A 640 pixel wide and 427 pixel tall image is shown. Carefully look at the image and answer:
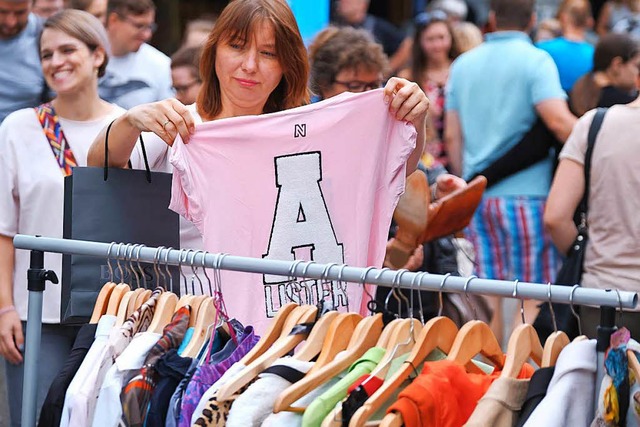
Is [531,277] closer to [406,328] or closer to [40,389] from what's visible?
[40,389]

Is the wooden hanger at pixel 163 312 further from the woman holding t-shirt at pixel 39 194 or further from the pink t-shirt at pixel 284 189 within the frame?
the woman holding t-shirt at pixel 39 194

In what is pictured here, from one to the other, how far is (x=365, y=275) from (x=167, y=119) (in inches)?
35.4

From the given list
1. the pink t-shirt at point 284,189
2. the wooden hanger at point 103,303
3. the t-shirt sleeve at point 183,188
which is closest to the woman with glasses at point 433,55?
the pink t-shirt at point 284,189

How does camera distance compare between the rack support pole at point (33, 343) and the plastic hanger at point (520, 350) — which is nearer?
the plastic hanger at point (520, 350)

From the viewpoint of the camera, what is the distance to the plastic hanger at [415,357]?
2.37 metres

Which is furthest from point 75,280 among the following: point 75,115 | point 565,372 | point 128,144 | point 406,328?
point 565,372

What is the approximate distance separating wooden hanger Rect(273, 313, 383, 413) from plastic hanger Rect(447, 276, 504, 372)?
193mm

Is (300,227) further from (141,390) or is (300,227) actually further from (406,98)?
(141,390)

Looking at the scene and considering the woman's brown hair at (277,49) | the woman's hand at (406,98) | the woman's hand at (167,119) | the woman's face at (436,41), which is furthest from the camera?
the woman's face at (436,41)

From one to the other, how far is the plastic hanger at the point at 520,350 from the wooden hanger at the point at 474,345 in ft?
0.26

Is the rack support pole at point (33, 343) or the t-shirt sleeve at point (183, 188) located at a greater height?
the t-shirt sleeve at point (183, 188)

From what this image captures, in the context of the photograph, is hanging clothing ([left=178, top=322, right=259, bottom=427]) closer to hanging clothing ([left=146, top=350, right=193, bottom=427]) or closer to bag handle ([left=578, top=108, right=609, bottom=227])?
hanging clothing ([left=146, top=350, right=193, bottom=427])

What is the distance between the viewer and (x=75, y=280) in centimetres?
348

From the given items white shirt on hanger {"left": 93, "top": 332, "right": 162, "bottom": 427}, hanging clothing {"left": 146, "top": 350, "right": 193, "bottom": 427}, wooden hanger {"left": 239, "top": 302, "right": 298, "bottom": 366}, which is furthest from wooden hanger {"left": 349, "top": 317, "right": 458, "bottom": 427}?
white shirt on hanger {"left": 93, "top": 332, "right": 162, "bottom": 427}
